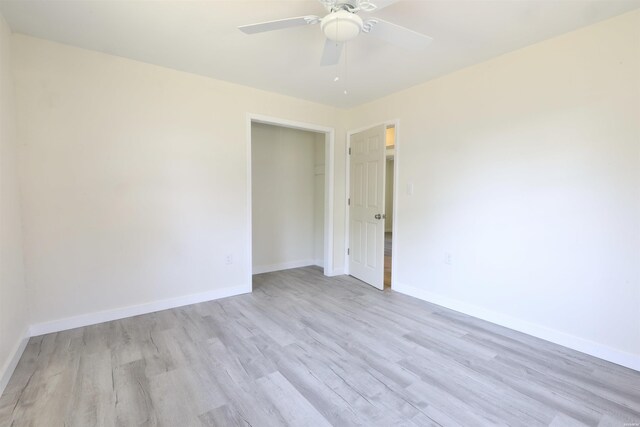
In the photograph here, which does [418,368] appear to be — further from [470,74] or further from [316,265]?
[316,265]

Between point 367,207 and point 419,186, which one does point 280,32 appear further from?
point 367,207

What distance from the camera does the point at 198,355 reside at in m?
2.18

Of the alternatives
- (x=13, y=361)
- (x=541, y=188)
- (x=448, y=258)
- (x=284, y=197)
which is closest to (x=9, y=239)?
(x=13, y=361)

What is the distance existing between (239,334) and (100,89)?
2.56 metres

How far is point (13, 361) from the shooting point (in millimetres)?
1983

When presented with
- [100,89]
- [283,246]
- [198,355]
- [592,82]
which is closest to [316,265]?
[283,246]

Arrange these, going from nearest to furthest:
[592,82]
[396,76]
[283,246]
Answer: [592,82] → [396,76] → [283,246]

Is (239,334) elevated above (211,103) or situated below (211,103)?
below

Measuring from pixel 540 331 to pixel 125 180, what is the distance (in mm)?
3997

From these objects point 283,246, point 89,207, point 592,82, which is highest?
point 592,82

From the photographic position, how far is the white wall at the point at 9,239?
1.91 meters

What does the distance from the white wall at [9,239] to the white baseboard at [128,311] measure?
167 mm

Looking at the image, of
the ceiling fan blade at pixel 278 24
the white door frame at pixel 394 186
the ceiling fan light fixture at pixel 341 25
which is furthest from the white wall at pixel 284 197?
the ceiling fan light fixture at pixel 341 25

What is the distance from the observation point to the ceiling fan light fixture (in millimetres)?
1590
